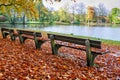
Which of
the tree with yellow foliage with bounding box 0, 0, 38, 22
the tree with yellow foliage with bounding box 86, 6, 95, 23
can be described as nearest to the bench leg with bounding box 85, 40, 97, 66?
the tree with yellow foliage with bounding box 0, 0, 38, 22

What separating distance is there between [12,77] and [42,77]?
27.1 inches

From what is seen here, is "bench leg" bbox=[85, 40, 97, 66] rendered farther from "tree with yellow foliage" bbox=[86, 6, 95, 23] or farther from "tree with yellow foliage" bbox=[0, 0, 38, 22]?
"tree with yellow foliage" bbox=[86, 6, 95, 23]

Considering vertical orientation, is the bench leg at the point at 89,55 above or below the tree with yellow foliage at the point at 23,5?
below

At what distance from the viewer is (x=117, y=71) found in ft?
23.7

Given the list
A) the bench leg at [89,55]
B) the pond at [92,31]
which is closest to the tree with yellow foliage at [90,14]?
the pond at [92,31]

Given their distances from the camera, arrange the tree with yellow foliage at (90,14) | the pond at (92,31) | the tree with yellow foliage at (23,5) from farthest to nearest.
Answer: the tree with yellow foliage at (90,14) < the pond at (92,31) < the tree with yellow foliage at (23,5)

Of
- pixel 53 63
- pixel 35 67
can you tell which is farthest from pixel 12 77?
pixel 53 63

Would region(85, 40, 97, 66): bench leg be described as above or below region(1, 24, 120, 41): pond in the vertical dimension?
above

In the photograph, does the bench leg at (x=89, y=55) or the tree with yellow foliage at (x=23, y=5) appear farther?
the tree with yellow foliage at (x=23, y=5)

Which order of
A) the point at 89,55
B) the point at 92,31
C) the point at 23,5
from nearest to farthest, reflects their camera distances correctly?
the point at 89,55
the point at 23,5
the point at 92,31

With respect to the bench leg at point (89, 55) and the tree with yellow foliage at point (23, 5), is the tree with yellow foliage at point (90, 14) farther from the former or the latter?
the bench leg at point (89, 55)

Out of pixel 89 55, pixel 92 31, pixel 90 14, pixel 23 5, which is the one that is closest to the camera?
pixel 89 55

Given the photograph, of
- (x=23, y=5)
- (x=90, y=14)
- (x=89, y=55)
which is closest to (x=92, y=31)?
(x=23, y=5)

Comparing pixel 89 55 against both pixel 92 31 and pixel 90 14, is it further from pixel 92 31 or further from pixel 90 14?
pixel 90 14
